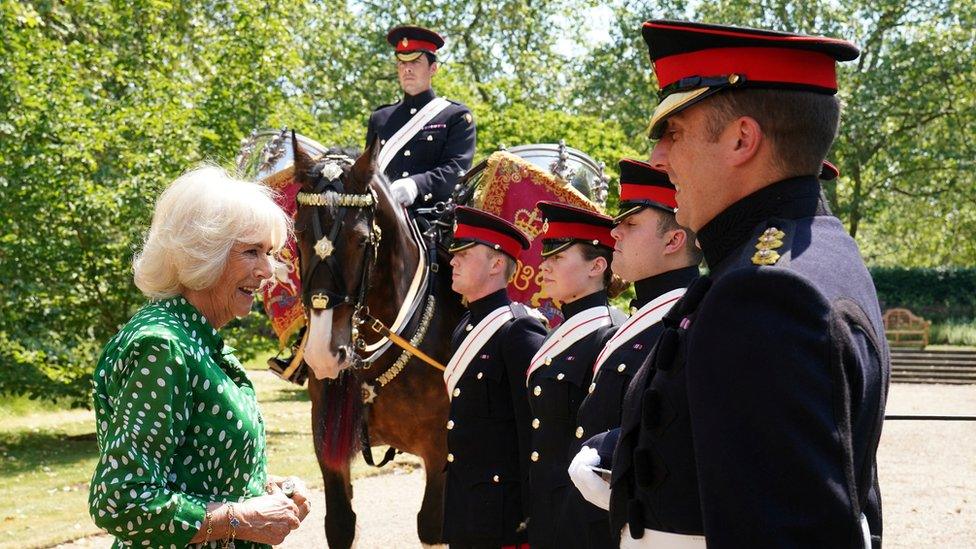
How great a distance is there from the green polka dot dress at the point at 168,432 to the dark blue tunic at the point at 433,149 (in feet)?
13.3

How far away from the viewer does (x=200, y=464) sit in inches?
112

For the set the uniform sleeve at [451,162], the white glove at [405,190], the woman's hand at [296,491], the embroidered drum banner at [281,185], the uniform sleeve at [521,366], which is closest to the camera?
the woman's hand at [296,491]

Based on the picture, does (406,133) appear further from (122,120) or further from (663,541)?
(122,120)

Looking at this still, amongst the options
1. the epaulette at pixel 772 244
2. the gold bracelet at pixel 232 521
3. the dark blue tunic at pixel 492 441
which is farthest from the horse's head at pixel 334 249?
the epaulette at pixel 772 244

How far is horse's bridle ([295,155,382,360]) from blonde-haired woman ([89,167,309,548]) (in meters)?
2.43

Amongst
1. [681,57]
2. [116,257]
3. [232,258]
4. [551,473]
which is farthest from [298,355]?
[116,257]

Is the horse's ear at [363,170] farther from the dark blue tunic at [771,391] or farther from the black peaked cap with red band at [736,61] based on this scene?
the dark blue tunic at [771,391]

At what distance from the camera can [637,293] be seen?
13.7 ft

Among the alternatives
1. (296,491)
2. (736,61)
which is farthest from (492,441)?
(736,61)

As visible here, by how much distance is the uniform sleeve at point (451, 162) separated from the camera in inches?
274

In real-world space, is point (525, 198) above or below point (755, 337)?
below

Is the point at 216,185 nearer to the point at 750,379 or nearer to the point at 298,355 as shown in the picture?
the point at 750,379

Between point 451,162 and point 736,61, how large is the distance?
521 centimetres

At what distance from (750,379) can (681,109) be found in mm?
571
